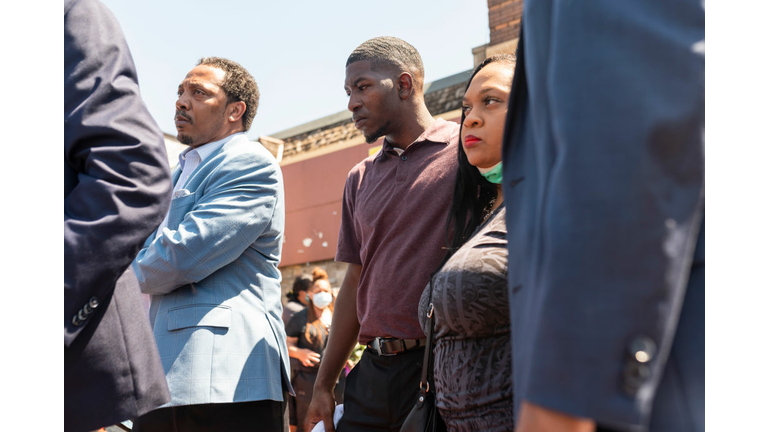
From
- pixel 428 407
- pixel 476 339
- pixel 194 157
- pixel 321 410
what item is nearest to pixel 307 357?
pixel 321 410

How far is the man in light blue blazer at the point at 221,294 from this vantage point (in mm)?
2404

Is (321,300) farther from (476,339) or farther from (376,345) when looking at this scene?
(476,339)

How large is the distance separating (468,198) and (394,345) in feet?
2.04

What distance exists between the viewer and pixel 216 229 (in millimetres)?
2494

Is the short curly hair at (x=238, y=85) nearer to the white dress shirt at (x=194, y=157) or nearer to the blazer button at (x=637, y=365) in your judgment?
the white dress shirt at (x=194, y=157)

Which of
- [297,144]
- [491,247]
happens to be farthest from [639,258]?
[297,144]

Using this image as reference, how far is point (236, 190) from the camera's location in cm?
266

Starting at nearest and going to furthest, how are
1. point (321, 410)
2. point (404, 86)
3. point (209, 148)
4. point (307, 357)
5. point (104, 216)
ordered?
point (104, 216)
point (321, 410)
point (209, 148)
point (404, 86)
point (307, 357)

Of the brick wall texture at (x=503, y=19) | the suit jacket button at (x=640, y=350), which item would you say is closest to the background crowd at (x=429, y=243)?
the suit jacket button at (x=640, y=350)

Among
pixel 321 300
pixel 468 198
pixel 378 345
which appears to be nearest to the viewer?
pixel 468 198

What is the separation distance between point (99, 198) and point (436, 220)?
1464mm

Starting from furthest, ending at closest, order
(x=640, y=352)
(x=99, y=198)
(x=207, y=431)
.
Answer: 1. (x=207, y=431)
2. (x=99, y=198)
3. (x=640, y=352)

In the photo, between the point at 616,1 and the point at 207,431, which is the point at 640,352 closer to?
the point at 616,1

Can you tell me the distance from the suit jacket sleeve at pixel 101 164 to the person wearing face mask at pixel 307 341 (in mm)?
4620
